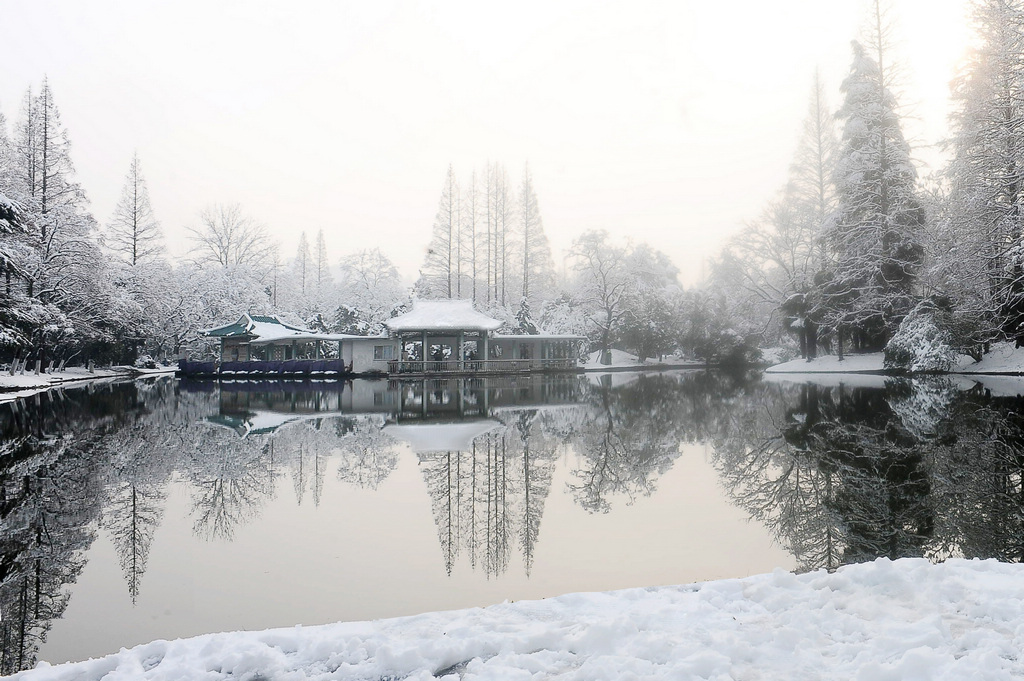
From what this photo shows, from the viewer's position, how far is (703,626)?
11.6 feet

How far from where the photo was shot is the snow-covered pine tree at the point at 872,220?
3123 cm

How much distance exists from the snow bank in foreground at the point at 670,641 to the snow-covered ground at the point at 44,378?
24125 mm

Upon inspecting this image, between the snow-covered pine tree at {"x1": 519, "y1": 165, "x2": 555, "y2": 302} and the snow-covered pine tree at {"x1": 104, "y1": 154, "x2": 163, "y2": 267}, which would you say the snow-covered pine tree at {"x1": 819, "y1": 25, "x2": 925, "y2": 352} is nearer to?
the snow-covered pine tree at {"x1": 519, "y1": 165, "x2": 555, "y2": 302}

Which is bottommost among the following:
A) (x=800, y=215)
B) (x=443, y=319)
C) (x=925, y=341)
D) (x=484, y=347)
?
(x=925, y=341)

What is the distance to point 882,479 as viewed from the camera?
7.43m

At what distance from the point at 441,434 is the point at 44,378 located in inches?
1098

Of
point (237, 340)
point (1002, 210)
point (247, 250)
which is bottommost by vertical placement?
point (237, 340)

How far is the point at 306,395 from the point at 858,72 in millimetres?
33563

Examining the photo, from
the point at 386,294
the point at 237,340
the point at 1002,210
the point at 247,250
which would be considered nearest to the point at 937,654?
the point at 1002,210

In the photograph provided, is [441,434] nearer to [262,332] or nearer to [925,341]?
[925,341]

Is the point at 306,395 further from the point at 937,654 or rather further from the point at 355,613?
the point at 937,654

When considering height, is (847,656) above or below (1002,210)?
below

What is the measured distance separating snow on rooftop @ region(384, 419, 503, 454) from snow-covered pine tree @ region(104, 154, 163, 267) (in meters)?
45.0

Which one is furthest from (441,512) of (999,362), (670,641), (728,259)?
(728,259)
